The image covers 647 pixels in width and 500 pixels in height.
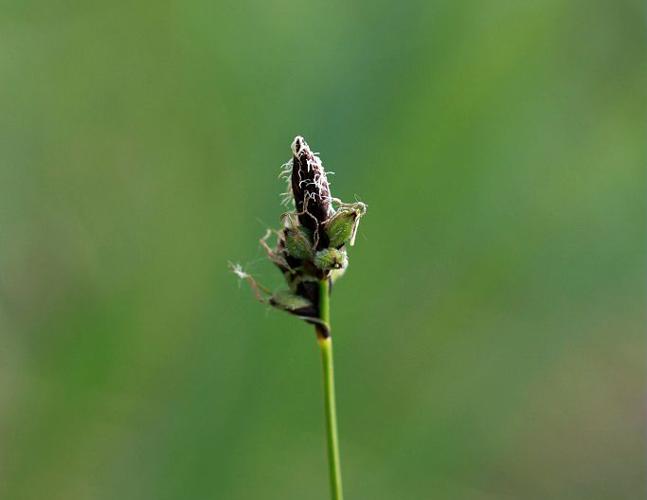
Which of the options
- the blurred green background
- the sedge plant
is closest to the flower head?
the sedge plant

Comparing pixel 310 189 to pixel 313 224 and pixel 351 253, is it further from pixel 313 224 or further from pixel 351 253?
pixel 351 253

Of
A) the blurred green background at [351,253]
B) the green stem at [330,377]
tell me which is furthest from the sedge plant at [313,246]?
the blurred green background at [351,253]

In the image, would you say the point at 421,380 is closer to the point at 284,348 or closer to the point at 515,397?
the point at 515,397

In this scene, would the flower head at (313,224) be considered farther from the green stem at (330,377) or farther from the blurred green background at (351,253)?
the blurred green background at (351,253)

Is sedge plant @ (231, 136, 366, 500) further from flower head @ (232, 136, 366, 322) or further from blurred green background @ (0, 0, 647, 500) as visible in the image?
blurred green background @ (0, 0, 647, 500)

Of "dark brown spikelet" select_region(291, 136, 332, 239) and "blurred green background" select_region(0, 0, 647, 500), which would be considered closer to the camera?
"dark brown spikelet" select_region(291, 136, 332, 239)

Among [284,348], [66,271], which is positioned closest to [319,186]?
[284,348]

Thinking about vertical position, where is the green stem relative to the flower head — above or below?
below
